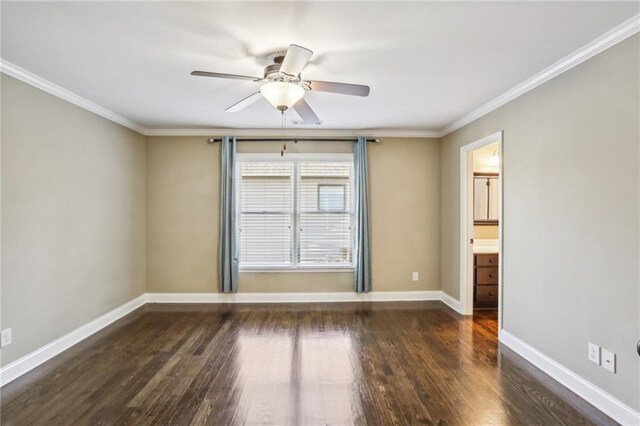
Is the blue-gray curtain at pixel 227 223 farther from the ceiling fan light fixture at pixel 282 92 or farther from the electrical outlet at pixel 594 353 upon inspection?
the electrical outlet at pixel 594 353

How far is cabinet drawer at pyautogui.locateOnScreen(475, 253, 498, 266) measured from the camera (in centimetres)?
446

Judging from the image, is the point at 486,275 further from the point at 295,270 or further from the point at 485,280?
the point at 295,270

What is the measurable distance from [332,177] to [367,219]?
80cm

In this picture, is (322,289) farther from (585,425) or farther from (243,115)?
(585,425)

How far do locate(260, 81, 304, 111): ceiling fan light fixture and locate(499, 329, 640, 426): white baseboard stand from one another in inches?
116

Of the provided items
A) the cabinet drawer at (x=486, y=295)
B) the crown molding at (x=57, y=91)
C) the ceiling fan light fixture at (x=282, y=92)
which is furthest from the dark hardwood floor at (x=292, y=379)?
the crown molding at (x=57, y=91)

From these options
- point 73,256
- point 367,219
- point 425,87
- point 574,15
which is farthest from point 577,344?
point 73,256

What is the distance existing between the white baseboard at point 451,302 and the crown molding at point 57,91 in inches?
193

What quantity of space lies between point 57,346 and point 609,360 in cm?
452

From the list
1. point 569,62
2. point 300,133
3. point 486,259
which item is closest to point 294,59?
point 569,62

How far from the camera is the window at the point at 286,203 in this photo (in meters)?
4.84

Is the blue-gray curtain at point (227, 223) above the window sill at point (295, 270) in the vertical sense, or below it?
above

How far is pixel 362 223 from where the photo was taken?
4.73 m

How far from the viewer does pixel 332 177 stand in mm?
4871
